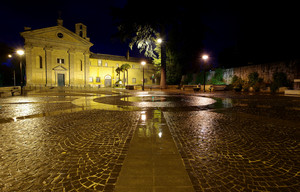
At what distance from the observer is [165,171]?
249cm

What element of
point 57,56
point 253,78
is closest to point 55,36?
point 57,56

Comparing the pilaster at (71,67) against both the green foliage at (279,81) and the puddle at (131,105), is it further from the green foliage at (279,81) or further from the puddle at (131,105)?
the green foliage at (279,81)

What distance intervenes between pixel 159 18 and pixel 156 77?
38321 mm

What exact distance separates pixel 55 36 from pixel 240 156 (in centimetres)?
4749

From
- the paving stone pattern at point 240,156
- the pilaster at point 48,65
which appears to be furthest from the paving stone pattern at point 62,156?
the pilaster at point 48,65

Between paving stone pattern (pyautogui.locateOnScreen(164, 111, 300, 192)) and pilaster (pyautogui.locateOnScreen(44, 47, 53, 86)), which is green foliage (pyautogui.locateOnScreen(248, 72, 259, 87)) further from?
pilaster (pyautogui.locateOnScreen(44, 47, 53, 86))

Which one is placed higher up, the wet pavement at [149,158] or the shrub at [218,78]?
the shrub at [218,78]

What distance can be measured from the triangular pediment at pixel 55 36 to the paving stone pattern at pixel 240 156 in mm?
45048

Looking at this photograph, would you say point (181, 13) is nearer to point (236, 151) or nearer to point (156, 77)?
point (236, 151)

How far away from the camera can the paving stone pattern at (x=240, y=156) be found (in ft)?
7.33

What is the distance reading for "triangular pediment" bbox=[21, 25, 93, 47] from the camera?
A: 3732 cm

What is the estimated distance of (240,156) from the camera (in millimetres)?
3035

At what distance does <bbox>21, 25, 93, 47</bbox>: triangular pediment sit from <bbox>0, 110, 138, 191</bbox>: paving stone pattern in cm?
4215

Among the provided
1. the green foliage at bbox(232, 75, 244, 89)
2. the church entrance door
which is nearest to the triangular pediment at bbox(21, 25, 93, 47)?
the church entrance door
